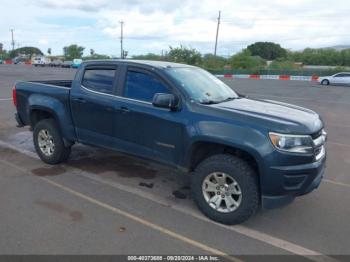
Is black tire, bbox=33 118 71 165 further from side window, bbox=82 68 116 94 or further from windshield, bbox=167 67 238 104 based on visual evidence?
windshield, bbox=167 67 238 104

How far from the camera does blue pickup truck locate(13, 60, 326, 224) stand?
12.3ft

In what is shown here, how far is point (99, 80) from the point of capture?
5.31 m

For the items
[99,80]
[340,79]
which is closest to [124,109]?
[99,80]

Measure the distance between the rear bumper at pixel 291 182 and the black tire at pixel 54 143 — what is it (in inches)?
136

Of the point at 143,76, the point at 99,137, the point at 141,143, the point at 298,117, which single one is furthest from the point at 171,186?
the point at 298,117

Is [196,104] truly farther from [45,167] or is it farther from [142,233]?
[45,167]

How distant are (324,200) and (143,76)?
297 cm

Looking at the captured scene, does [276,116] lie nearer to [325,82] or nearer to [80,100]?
[80,100]

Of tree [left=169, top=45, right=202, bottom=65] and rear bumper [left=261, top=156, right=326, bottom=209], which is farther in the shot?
tree [left=169, top=45, right=202, bottom=65]

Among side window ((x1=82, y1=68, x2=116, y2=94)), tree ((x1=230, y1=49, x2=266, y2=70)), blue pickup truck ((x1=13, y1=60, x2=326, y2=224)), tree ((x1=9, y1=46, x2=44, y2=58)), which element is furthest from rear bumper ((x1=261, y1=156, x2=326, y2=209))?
tree ((x1=9, y1=46, x2=44, y2=58))

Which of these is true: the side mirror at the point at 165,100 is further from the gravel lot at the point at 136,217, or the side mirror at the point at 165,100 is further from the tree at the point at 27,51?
the tree at the point at 27,51

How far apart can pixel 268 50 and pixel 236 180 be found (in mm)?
114068

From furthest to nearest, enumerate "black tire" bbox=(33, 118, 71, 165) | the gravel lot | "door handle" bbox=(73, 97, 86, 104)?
"black tire" bbox=(33, 118, 71, 165) → "door handle" bbox=(73, 97, 86, 104) → the gravel lot

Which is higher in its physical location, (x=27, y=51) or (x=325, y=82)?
(x=27, y=51)
